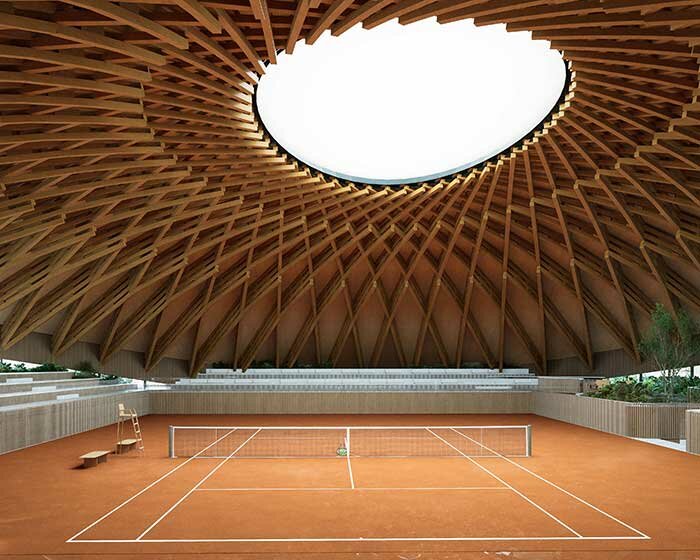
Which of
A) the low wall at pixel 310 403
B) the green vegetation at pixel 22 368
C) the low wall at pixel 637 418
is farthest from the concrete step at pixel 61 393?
the low wall at pixel 637 418

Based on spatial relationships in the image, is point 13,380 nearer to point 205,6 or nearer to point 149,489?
point 149,489

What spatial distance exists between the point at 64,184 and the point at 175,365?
21.0 meters

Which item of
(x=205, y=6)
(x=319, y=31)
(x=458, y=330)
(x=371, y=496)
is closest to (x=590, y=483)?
(x=371, y=496)

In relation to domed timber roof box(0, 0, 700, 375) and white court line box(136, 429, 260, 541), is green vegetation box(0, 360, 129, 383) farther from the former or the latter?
white court line box(136, 429, 260, 541)

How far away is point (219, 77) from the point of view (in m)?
18.1

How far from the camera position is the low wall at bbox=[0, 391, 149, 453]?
21.0 meters

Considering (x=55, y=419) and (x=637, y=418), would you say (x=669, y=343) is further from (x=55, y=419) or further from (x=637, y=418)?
(x=55, y=419)

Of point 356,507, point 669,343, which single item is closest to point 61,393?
point 356,507

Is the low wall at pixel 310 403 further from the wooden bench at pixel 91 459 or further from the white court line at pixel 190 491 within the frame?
the wooden bench at pixel 91 459

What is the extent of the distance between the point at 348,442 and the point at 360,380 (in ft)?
66.3

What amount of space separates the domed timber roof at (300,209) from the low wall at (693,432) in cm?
824

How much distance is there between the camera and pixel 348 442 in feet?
64.8

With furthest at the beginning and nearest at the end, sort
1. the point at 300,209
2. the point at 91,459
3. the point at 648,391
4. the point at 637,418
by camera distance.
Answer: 1. the point at 300,209
2. the point at 648,391
3. the point at 637,418
4. the point at 91,459

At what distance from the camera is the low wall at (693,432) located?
20.0 metres
